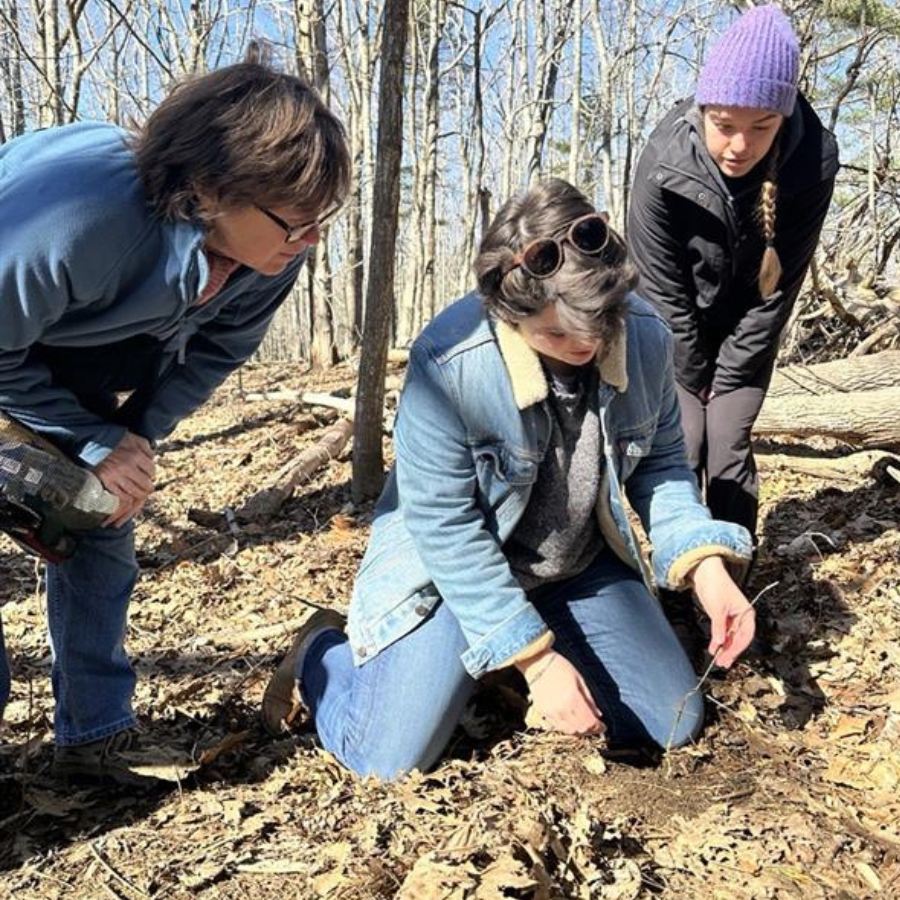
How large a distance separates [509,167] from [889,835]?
16708mm

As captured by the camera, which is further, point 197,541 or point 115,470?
point 197,541

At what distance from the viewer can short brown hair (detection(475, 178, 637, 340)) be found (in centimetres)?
201

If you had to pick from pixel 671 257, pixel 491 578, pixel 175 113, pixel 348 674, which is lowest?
pixel 348 674

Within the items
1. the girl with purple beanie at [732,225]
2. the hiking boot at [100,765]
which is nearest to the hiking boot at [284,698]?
the hiking boot at [100,765]

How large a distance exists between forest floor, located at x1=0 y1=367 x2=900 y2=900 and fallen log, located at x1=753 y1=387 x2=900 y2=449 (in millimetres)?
1077

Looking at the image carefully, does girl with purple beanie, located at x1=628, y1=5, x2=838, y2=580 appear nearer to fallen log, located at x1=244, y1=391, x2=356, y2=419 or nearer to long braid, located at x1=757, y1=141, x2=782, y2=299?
long braid, located at x1=757, y1=141, x2=782, y2=299

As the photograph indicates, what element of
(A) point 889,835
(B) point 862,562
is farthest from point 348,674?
(B) point 862,562

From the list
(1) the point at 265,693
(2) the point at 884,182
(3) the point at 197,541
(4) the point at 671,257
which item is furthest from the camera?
(2) the point at 884,182

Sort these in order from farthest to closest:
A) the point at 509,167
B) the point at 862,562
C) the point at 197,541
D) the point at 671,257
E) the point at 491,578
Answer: the point at 509,167 → the point at 197,541 → the point at 862,562 → the point at 671,257 → the point at 491,578

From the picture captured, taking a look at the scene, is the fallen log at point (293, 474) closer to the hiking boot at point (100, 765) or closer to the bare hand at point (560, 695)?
the hiking boot at point (100, 765)

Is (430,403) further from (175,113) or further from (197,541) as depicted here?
(197,541)

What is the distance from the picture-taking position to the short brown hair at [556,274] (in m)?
2.01

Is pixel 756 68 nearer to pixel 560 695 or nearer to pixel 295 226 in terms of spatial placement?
pixel 295 226

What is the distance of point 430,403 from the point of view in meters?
2.25
